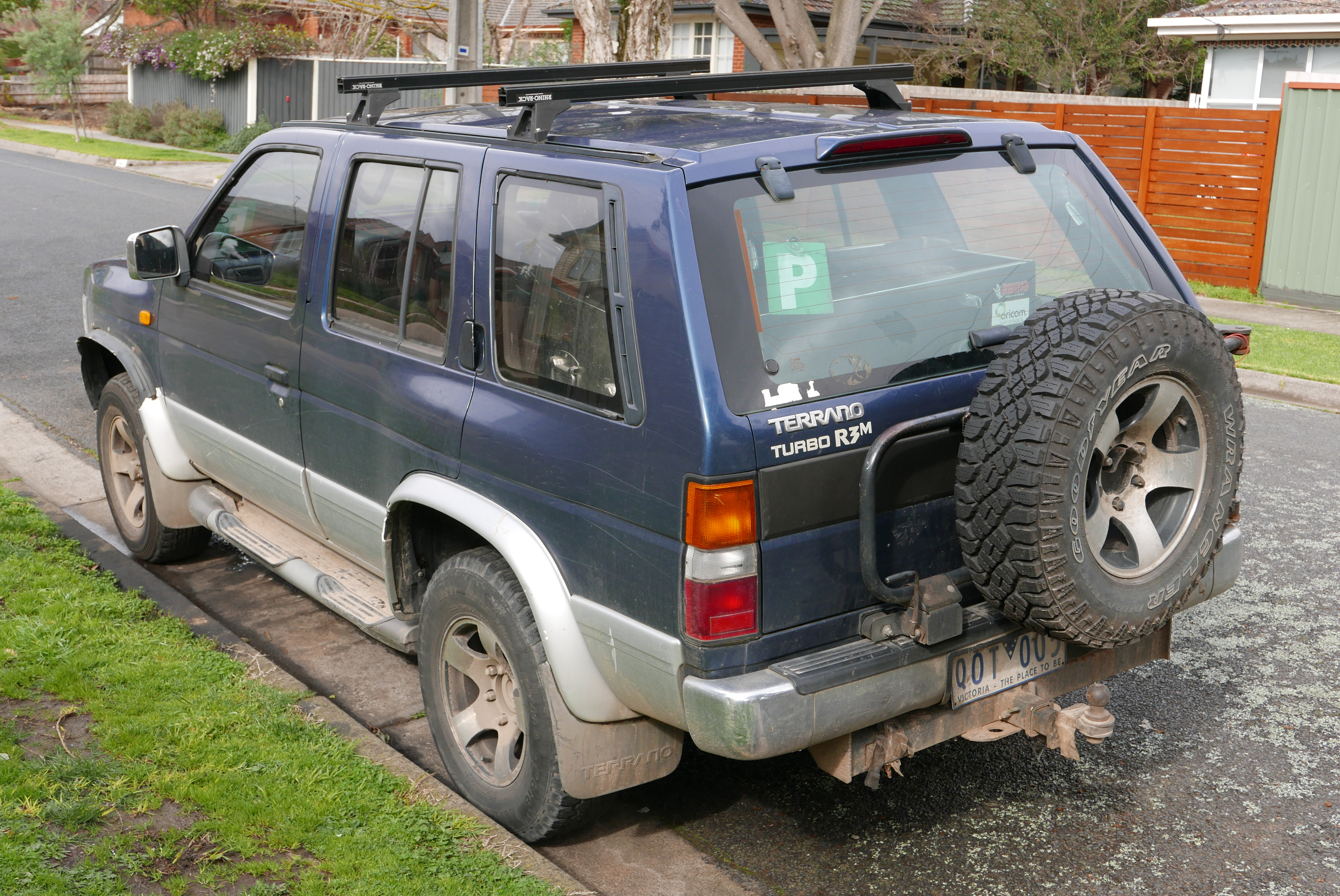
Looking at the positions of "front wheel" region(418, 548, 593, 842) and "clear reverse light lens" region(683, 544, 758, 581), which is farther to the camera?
"front wheel" region(418, 548, 593, 842)

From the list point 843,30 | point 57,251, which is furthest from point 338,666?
point 843,30

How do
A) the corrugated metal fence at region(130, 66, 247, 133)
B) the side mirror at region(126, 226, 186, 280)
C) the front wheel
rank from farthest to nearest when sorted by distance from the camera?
the corrugated metal fence at region(130, 66, 247, 133) → the side mirror at region(126, 226, 186, 280) → the front wheel

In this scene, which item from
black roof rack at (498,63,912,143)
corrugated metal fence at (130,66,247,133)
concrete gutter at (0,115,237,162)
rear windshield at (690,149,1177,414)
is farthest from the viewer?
corrugated metal fence at (130,66,247,133)

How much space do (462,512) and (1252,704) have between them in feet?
9.89

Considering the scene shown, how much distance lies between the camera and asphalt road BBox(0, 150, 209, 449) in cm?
878

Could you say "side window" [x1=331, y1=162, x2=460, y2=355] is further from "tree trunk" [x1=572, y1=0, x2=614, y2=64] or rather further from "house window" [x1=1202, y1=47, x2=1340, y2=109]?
"house window" [x1=1202, y1=47, x2=1340, y2=109]

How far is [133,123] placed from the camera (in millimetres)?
34688

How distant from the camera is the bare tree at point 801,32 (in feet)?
66.2

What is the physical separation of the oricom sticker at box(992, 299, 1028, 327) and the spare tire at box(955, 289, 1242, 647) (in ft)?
0.71

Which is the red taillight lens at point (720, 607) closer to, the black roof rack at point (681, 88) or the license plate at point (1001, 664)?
the license plate at point (1001, 664)

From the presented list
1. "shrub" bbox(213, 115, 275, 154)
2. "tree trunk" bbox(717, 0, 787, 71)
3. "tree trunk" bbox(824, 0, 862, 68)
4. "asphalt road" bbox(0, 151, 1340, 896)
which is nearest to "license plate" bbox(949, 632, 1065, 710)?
"asphalt road" bbox(0, 151, 1340, 896)

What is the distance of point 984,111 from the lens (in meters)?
17.2

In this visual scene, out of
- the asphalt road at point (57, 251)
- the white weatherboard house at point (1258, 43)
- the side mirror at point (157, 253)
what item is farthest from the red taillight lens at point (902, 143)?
the white weatherboard house at point (1258, 43)

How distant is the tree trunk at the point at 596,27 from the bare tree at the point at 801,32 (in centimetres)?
556
